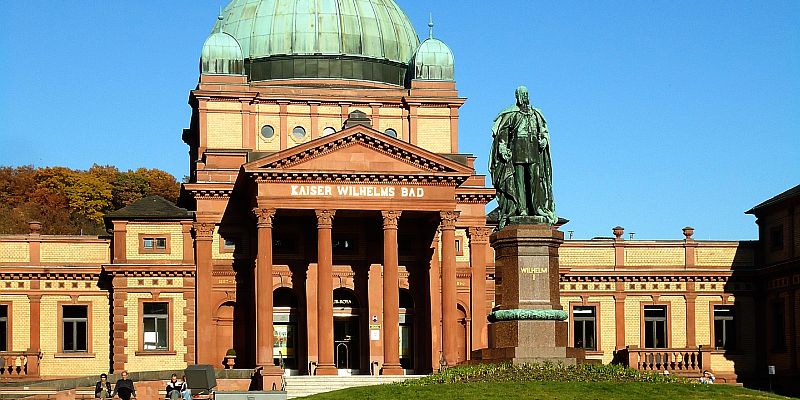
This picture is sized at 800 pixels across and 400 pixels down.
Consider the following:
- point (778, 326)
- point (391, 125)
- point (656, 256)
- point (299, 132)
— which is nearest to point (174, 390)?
point (299, 132)

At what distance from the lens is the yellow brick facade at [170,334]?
83.9 m

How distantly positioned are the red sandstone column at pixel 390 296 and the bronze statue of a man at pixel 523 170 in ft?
103

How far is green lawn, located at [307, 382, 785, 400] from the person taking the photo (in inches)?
1714

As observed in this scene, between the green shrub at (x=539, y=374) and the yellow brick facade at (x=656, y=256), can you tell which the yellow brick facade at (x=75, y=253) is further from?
the green shrub at (x=539, y=374)

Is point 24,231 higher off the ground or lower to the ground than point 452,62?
lower

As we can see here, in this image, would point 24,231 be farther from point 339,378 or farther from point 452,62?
point 339,378

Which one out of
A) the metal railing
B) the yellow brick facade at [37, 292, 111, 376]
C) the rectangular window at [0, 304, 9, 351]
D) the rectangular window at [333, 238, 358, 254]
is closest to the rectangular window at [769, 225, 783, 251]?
the rectangular window at [333, 238, 358, 254]

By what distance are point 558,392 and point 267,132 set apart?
4843cm

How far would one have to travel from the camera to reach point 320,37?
3671 inches

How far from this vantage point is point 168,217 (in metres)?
84.8

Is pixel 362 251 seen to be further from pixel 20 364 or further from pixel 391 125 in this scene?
pixel 20 364

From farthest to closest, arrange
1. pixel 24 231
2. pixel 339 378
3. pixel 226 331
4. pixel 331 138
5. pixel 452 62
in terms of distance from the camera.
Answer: pixel 24 231, pixel 452 62, pixel 226 331, pixel 331 138, pixel 339 378

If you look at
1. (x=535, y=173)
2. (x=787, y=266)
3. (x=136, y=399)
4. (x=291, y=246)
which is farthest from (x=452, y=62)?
(x=535, y=173)

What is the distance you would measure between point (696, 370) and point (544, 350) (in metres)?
39.4
